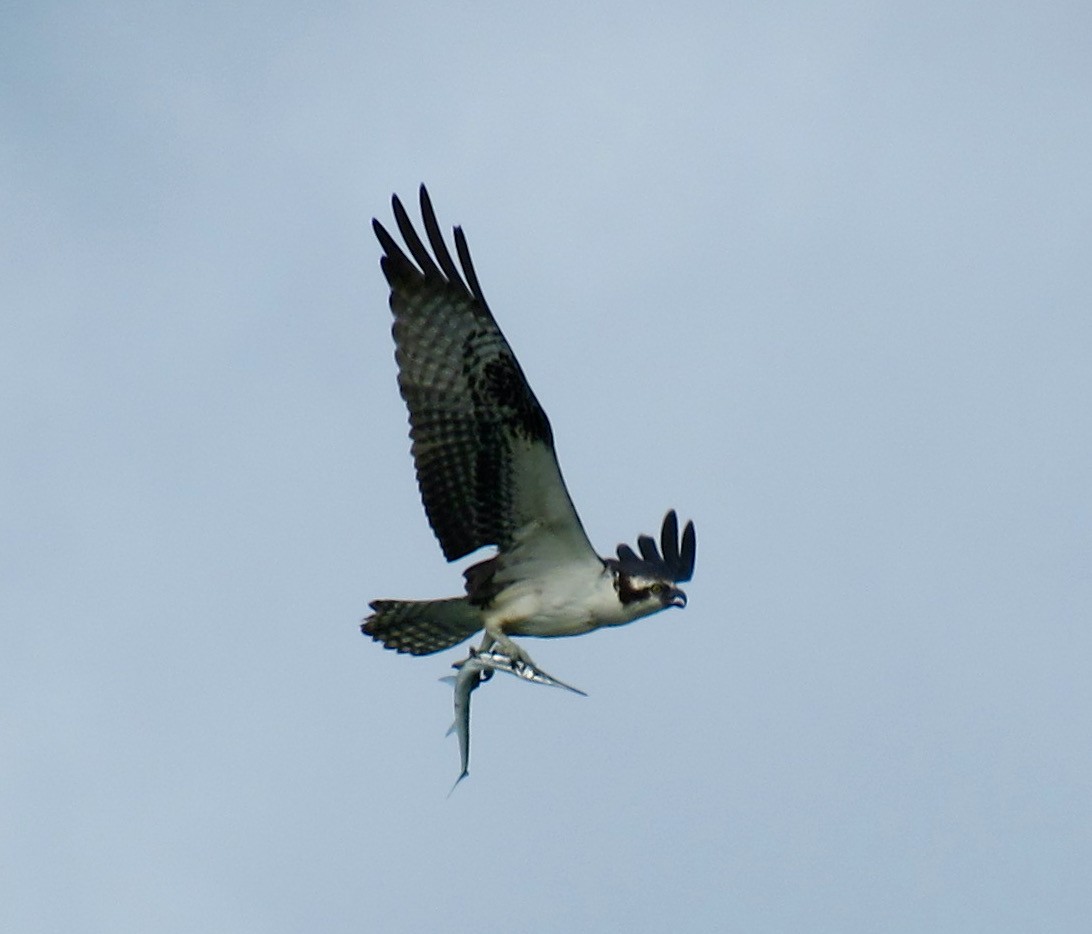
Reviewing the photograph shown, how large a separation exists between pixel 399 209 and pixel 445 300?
539mm

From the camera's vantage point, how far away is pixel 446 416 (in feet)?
35.7

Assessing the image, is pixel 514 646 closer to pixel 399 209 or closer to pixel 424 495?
pixel 424 495

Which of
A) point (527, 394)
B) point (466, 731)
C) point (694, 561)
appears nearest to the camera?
point (466, 731)

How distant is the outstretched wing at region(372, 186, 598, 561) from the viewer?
1076 cm

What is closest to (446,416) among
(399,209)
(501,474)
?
(501,474)

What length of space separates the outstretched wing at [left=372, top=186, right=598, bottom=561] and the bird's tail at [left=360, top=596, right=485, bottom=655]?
0.55 meters

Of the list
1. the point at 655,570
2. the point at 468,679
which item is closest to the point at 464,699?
the point at 468,679

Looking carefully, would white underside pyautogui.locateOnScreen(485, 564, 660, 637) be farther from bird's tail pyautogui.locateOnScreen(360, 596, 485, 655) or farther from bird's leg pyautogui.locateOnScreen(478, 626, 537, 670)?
bird's tail pyautogui.locateOnScreen(360, 596, 485, 655)

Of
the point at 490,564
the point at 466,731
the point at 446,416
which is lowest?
the point at 466,731

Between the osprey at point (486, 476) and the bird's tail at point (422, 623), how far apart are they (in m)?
0.01

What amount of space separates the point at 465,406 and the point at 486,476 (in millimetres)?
Answer: 397

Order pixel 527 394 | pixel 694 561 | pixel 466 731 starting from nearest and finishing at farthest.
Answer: pixel 466 731
pixel 527 394
pixel 694 561

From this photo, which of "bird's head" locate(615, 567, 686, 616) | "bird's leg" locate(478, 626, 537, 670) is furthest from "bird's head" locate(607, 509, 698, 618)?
"bird's leg" locate(478, 626, 537, 670)

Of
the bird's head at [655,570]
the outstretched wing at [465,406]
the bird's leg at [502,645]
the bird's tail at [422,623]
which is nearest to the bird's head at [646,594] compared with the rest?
the bird's head at [655,570]
